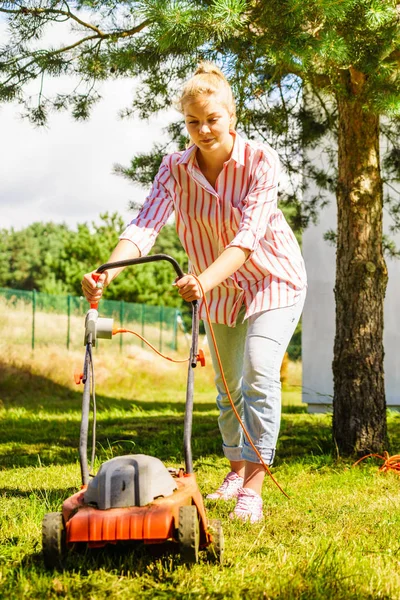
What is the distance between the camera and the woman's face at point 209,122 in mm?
2818

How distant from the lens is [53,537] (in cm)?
216

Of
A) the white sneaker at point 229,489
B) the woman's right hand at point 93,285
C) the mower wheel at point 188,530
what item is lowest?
the white sneaker at point 229,489

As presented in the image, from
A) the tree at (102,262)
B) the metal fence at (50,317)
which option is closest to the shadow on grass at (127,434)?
the metal fence at (50,317)

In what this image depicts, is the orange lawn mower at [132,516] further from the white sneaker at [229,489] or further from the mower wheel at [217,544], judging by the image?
the white sneaker at [229,489]

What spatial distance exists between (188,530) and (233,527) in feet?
2.33

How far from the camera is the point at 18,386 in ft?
37.6

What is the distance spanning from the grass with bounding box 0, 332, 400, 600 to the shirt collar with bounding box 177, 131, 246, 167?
4.65ft

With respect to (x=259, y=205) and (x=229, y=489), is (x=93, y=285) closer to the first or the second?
(x=259, y=205)

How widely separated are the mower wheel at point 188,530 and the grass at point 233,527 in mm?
107

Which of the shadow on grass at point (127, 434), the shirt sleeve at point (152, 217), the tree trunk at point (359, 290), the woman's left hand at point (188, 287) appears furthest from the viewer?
the shadow on grass at point (127, 434)

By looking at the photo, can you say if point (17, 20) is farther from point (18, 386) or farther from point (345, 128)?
point (18, 386)

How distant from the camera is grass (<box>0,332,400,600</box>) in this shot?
2.15m

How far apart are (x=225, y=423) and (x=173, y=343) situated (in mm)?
17642

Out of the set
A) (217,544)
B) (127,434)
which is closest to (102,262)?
(127,434)
